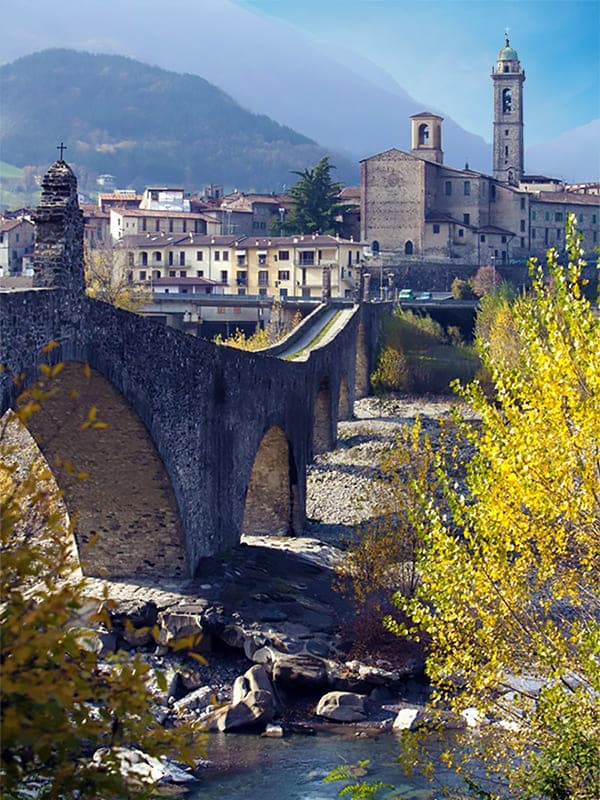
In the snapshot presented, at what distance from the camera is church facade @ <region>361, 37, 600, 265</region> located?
8644 centimetres

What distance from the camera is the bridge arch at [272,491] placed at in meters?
31.3

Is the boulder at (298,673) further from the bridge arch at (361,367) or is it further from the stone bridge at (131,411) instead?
the bridge arch at (361,367)

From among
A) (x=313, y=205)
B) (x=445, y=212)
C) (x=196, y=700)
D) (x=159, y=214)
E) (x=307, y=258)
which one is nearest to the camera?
(x=196, y=700)

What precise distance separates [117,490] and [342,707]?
17.0 feet

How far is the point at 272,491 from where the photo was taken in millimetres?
32062

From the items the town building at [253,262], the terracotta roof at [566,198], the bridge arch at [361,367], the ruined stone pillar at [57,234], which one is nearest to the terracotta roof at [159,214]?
the town building at [253,262]

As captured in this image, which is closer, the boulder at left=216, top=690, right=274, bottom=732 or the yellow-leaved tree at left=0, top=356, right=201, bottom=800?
the yellow-leaved tree at left=0, top=356, right=201, bottom=800

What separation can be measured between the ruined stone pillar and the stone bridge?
0.04 feet

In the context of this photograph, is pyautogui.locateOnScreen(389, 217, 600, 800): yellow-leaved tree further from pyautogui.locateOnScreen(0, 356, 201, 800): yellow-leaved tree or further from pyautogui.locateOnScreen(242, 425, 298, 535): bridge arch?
pyautogui.locateOnScreen(242, 425, 298, 535): bridge arch

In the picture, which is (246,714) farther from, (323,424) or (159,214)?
(159,214)

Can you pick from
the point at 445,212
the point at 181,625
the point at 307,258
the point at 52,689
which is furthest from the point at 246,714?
the point at 445,212

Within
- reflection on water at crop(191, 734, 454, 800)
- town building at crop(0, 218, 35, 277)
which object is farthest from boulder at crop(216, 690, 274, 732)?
town building at crop(0, 218, 35, 277)

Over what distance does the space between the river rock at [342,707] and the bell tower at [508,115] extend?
95807mm

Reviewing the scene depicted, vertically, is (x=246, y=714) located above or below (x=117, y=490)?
below
